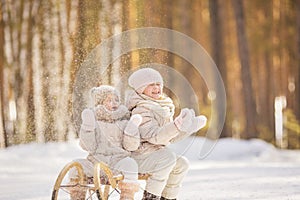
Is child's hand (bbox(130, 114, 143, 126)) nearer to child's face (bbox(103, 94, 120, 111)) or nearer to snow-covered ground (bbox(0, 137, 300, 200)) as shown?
child's face (bbox(103, 94, 120, 111))

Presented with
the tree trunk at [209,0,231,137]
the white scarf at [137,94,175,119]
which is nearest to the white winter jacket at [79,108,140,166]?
the white scarf at [137,94,175,119]

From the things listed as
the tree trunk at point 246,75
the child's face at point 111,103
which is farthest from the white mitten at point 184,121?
the tree trunk at point 246,75

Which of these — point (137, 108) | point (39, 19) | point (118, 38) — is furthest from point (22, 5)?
point (137, 108)

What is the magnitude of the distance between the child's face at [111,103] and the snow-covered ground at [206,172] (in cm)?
84

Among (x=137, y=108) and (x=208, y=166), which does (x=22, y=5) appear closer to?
(x=208, y=166)

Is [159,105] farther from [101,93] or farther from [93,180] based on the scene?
[93,180]

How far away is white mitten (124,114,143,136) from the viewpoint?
16.1 ft

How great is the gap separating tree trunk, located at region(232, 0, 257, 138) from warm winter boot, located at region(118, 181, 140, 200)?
1018 centimetres

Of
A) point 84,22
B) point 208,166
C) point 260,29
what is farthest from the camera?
point 260,29

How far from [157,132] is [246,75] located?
10287 millimetres

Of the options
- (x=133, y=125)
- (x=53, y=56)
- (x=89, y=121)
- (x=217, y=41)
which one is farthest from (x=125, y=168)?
(x=217, y=41)

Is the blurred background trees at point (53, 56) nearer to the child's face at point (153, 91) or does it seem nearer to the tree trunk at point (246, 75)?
the tree trunk at point (246, 75)

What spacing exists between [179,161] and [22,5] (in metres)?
10.3

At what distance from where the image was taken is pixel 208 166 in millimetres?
10172
